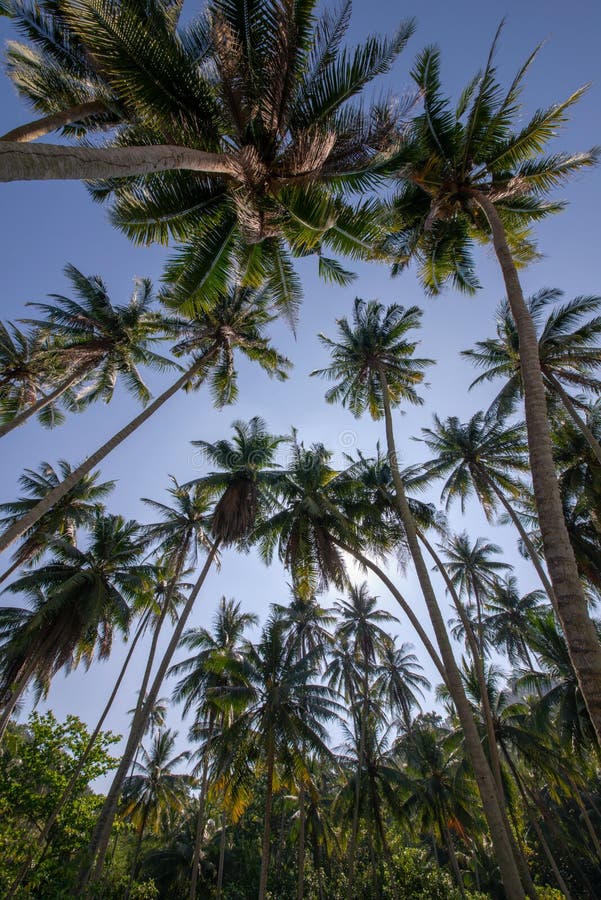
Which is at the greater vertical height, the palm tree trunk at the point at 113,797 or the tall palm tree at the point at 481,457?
the tall palm tree at the point at 481,457

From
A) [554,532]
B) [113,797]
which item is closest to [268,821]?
[113,797]

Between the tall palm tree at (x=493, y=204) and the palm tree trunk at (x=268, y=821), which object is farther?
the palm tree trunk at (x=268, y=821)

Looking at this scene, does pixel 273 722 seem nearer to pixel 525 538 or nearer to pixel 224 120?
pixel 525 538

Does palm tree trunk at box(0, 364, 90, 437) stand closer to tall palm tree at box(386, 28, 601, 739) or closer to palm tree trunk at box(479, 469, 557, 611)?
tall palm tree at box(386, 28, 601, 739)

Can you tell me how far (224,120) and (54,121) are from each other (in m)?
3.29

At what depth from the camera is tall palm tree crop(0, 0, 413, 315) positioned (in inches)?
228

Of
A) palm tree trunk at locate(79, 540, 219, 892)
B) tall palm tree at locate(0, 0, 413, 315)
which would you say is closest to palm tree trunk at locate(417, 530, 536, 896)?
palm tree trunk at locate(79, 540, 219, 892)

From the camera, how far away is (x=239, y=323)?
16.4 m

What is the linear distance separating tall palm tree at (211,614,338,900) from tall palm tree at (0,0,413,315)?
15071 mm

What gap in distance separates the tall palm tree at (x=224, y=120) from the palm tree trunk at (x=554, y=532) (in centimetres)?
345

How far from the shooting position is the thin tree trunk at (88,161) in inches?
145

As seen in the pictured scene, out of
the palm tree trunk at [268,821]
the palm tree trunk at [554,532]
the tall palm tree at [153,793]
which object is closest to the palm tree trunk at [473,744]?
the palm tree trunk at [554,532]

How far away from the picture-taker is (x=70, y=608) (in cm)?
1811

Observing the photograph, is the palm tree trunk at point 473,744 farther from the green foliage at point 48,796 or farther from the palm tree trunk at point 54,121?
the palm tree trunk at point 54,121
